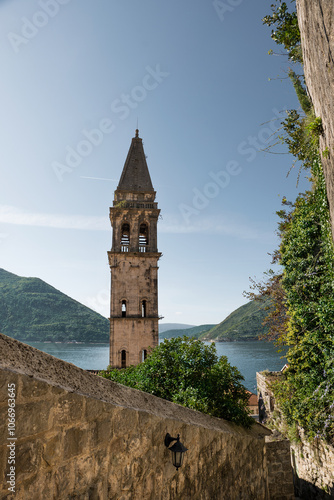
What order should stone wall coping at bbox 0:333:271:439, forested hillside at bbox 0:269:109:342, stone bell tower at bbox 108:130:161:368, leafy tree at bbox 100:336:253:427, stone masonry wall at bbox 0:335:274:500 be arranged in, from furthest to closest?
forested hillside at bbox 0:269:109:342, stone bell tower at bbox 108:130:161:368, leafy tree at bbox 100:336:253:427, stone wall coping at bbox 0:333:271:439, stone masonry wall at bbox 0:335:274:500

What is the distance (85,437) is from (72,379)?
19.8 inches

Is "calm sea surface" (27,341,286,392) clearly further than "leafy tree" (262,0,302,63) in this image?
Yes

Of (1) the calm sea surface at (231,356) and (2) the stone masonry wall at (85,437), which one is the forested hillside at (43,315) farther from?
(2) the stone masonry wall at (85,437)

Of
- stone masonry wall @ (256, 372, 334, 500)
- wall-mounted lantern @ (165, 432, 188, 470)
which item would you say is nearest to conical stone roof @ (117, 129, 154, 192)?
stone masonry wall @ (256, 372, 334, 500)

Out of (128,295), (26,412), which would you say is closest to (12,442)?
(26,412)

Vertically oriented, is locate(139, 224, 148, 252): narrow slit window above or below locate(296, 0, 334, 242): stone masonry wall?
above

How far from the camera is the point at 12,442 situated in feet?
6.72

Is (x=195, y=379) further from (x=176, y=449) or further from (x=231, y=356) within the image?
(x=231, y=356)

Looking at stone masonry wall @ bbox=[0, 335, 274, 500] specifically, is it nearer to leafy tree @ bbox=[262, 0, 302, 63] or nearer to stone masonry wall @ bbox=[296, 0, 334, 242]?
stone masonry wall @ bbox=[296, 0, 334, 242]

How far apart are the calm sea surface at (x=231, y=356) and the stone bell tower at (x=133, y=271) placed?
3136 cm

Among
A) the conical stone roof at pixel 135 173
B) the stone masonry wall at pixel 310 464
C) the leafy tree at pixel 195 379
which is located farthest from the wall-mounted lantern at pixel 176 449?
the conical stone roof at pixel 135 173

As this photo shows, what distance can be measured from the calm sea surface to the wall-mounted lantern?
46.6 meters

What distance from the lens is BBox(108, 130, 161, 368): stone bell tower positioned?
2097cm

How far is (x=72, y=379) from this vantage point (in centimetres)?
267
